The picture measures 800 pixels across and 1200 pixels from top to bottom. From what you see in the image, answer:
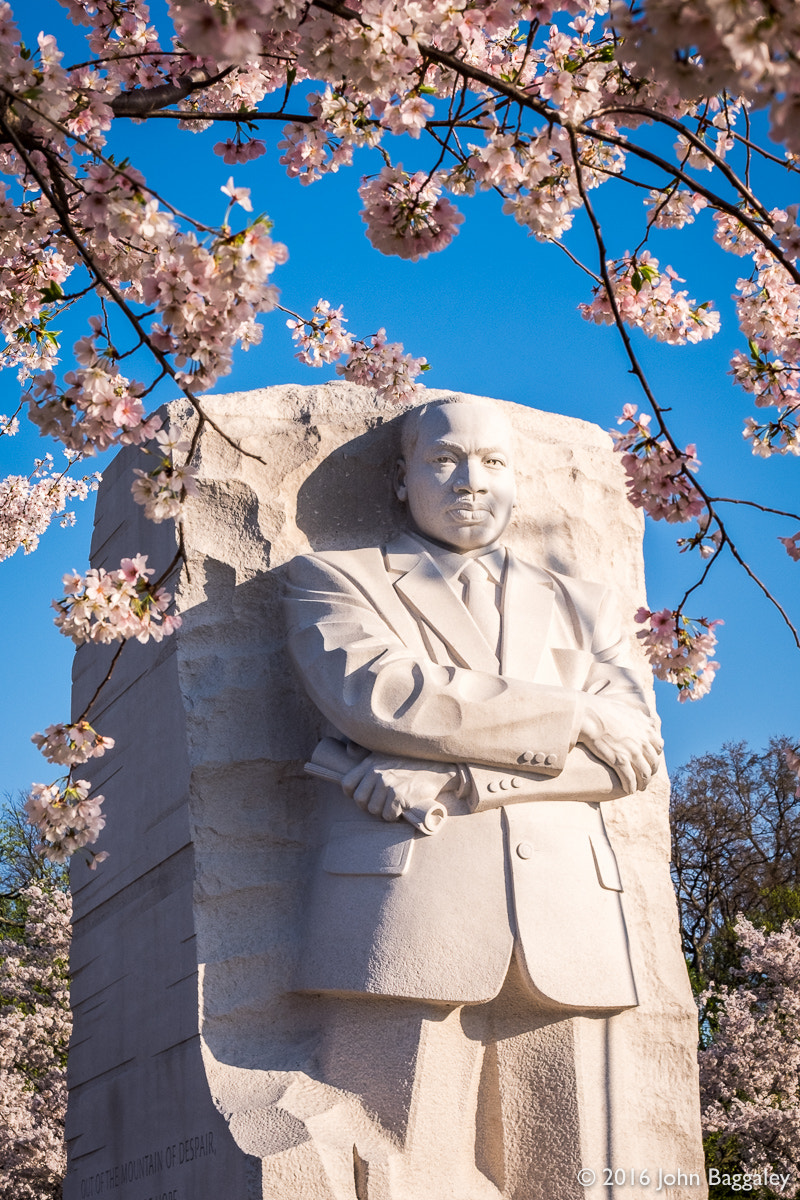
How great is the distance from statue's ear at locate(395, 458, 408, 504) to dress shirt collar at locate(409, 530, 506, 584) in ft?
0.52

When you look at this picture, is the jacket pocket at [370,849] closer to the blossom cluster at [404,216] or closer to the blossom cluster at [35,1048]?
the blossom cluster at [404,216]

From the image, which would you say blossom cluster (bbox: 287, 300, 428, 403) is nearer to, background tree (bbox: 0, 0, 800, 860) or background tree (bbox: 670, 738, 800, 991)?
background tree (bbox: 0, 0, 800, 860)

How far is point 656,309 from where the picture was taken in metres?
4.08

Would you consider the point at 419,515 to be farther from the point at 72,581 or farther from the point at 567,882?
the point at 72,581

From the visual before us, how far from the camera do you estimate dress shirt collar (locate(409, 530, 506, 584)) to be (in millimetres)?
4738

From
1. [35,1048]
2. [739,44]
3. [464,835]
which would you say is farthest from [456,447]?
[35,1048]

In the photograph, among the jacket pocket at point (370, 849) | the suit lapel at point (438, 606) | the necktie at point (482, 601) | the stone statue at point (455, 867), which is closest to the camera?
the stone statue at point (455, 867)

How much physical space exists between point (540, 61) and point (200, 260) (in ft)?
6.05

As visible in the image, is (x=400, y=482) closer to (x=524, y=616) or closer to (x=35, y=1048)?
(x=524, y=616)

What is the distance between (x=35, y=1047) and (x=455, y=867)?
29.8 ft

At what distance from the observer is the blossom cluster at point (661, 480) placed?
335cm

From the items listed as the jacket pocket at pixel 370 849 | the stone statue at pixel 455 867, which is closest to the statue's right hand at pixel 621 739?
the stone statue at pixel 455 867

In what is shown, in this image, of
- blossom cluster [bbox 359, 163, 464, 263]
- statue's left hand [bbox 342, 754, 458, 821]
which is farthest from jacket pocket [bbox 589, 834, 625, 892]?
blossom cluster [bbox 359, 163, 464, 263]

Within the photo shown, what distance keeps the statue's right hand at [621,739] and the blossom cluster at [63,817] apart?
1.58m
